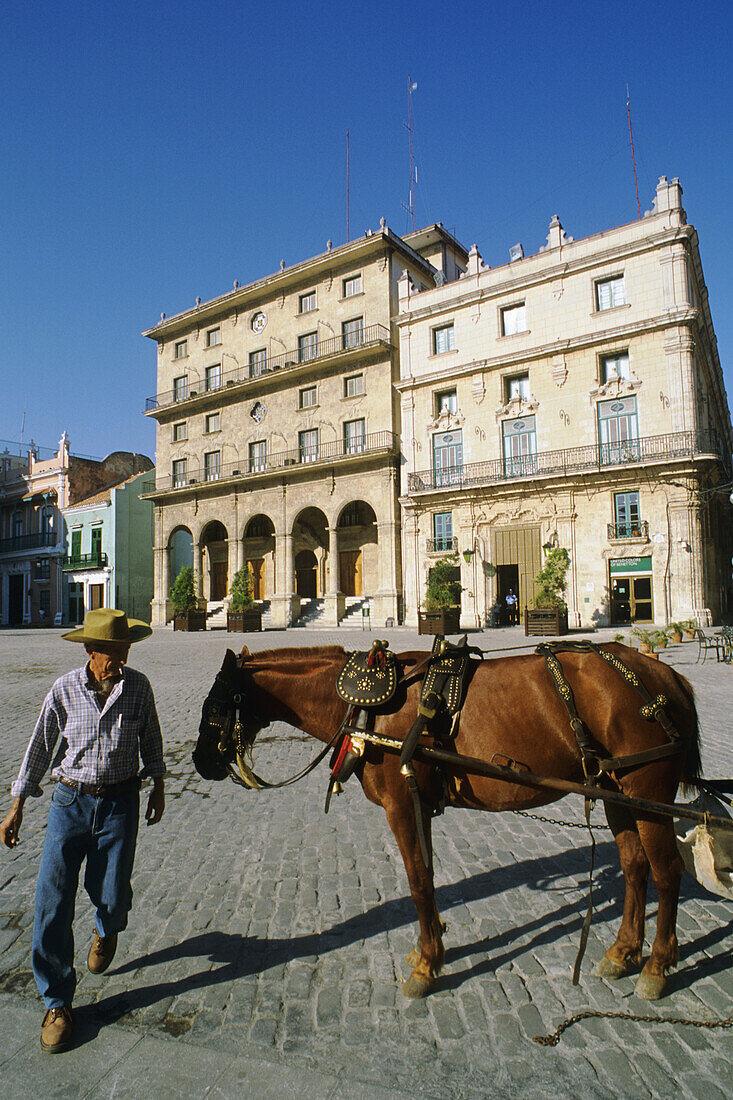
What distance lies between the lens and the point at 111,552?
41.2m

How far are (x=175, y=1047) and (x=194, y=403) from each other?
40173 mm

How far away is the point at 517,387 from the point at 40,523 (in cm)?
3728

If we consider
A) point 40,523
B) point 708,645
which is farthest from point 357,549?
point 40,523

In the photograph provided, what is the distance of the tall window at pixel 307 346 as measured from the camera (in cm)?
3491

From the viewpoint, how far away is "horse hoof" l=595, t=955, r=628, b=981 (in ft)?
9.55

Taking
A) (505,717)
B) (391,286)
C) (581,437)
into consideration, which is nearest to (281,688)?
(505,717)

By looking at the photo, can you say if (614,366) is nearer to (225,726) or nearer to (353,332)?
(353,332)

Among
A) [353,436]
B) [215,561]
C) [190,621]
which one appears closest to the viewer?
[190,621]

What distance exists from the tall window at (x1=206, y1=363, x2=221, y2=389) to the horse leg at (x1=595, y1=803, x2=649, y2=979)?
129 feet

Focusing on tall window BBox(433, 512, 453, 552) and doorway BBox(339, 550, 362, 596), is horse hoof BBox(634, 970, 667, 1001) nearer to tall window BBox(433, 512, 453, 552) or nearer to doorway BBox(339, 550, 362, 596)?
tall window BBox(433, 512, 453, 552)

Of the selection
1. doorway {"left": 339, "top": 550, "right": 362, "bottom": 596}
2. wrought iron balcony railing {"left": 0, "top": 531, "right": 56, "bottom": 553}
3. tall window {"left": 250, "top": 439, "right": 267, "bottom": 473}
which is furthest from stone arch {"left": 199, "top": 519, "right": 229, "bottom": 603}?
wrought iron balcony railing {"left": 0, "top": 531, "right": 56, "bottom": 553}

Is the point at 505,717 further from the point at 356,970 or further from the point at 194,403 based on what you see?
the point at 194,403

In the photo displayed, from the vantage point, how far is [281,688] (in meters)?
3.36

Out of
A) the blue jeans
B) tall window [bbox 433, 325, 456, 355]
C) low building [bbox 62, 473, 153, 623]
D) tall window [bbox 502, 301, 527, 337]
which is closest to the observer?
the blue jeans
